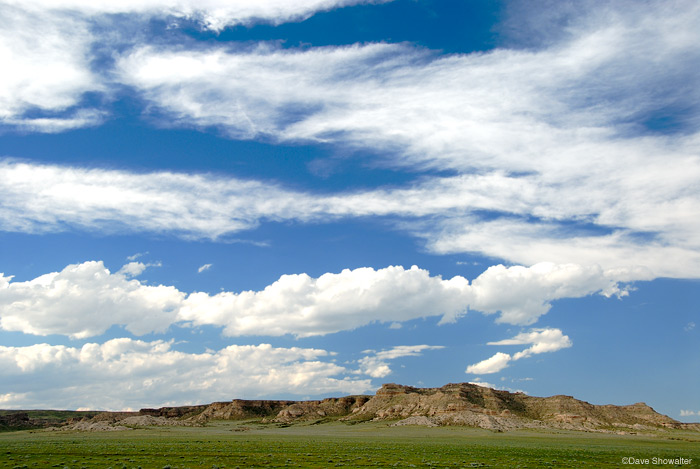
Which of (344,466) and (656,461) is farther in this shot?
(656,461)

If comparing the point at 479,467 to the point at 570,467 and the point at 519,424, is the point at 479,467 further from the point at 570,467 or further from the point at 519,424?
the point at 519,424

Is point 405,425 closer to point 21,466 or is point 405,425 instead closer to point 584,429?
point 584,429

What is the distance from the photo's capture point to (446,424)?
194 m

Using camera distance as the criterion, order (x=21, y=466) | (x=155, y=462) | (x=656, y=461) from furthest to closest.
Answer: (x=656, y=461)
(x=155, y=462)
(x=21, y=466)

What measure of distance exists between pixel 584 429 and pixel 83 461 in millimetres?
194754

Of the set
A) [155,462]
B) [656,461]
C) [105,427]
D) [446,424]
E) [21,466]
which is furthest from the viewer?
[446,424]

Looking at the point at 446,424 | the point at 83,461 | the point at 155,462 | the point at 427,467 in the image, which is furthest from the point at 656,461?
the point at 446,424

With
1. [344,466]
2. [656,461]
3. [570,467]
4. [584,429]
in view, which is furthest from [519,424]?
[344,466]

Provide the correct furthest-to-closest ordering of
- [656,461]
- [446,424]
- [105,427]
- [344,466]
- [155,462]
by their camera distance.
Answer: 1. [446,424]
2. [105,427]
3. [656,461]
4. [155,462]
5. [344,466]

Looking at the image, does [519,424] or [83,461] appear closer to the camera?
[83,461]

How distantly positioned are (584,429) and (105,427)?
176m

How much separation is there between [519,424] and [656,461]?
148571mm

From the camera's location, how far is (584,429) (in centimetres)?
19600

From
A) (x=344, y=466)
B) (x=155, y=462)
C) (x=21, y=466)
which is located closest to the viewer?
(x=21, y=466)
